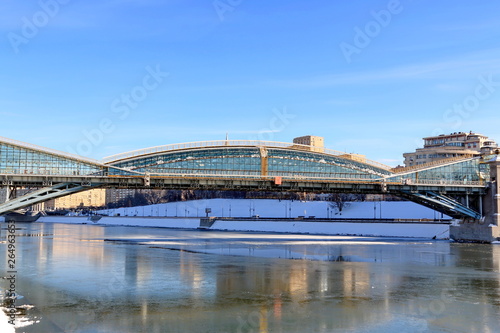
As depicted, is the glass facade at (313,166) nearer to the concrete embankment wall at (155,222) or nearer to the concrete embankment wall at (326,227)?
the concrete embankment wall at (326,227)

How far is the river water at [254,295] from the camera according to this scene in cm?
1873

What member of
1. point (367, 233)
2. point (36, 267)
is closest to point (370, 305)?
point (36, 267)

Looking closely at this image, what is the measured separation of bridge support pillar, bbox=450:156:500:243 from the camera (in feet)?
243

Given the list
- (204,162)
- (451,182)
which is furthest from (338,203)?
(204,162)

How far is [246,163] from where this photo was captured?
3078 inches

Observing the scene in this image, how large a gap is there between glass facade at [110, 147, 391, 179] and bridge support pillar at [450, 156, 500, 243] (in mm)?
15461

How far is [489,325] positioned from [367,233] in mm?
80905

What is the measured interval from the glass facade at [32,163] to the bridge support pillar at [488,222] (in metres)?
57.7

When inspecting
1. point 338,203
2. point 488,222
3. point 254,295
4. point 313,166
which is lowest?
point 254,295

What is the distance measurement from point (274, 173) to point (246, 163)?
15.5ft

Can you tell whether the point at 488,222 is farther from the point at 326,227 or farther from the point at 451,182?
the point at 326,227

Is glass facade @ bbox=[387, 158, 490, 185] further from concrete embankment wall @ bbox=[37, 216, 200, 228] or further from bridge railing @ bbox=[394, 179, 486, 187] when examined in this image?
concrete embankment wall @ bbox=[37, 216, 200, 228]

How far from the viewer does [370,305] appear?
889 inches

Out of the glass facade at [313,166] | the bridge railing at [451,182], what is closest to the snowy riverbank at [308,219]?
the bridge railing at [451,182]
